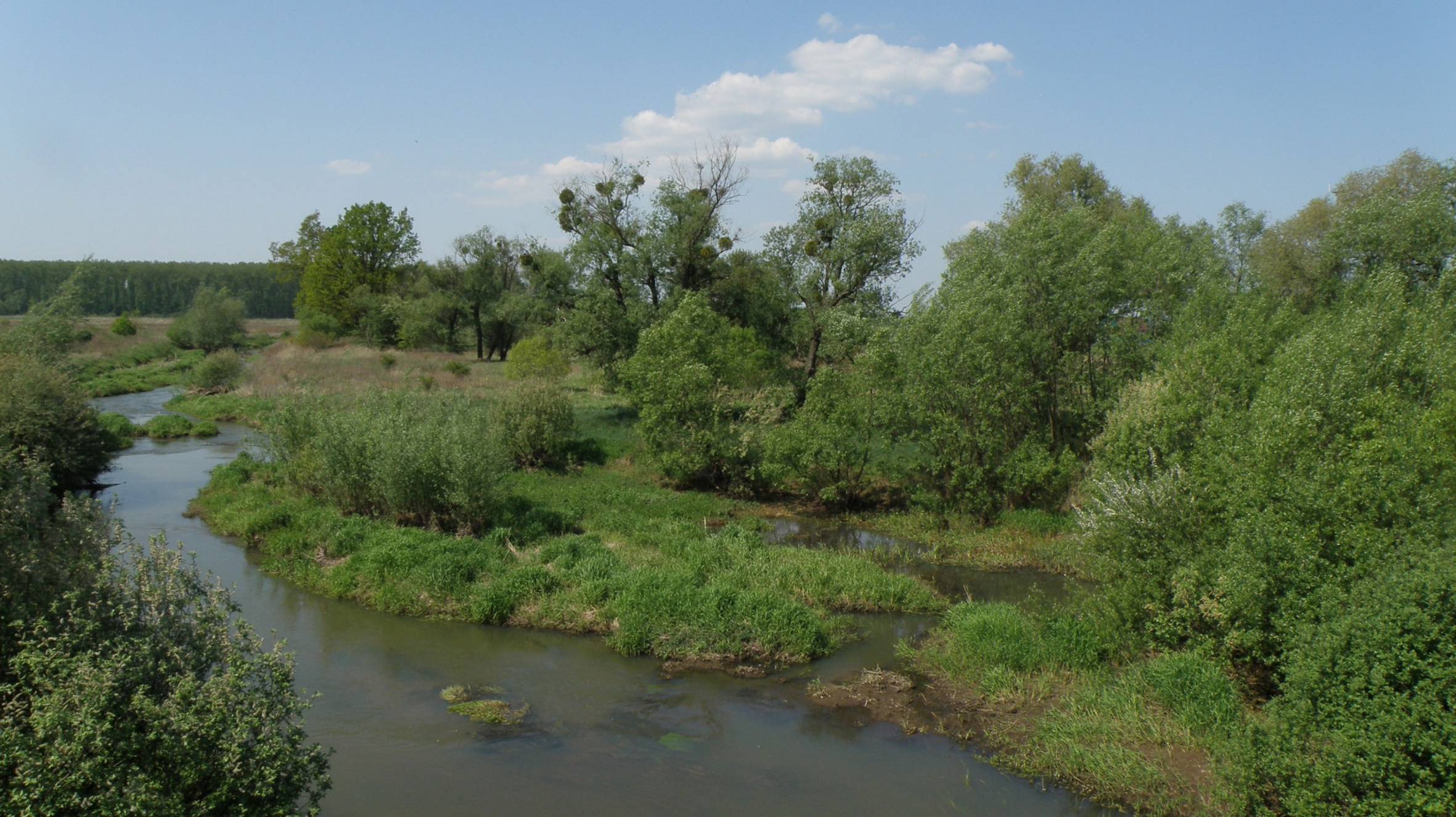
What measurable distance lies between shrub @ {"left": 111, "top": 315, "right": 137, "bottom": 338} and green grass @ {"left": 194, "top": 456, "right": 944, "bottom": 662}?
1968 inches

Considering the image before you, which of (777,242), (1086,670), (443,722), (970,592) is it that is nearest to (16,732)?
(443,722)

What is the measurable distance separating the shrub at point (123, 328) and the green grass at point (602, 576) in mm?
49990

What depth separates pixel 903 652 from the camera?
14773 mm

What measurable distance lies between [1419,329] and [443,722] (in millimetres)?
17041

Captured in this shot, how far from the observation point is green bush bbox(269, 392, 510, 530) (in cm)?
1908

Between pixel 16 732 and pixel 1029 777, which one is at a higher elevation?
pixel 16 732

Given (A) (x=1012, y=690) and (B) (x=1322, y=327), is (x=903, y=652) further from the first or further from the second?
(B) (x=1322, y=327)

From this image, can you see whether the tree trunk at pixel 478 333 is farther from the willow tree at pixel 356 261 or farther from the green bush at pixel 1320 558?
the green bush at pixel 1320 558

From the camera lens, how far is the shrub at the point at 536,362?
34.4m

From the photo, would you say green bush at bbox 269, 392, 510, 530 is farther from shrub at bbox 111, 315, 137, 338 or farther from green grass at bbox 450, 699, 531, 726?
shrub at bbox 111, 315, 137, 338

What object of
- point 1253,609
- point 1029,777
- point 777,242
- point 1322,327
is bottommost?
point 1029,777

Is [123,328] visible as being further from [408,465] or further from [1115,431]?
[1115,431]

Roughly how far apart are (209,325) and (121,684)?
203 feet

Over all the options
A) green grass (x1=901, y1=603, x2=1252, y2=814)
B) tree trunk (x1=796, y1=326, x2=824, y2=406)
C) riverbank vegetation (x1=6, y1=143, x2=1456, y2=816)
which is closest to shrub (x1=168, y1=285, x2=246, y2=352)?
riverbank vegetation (x1=6, y1=143, x2=1456, y2=816)
